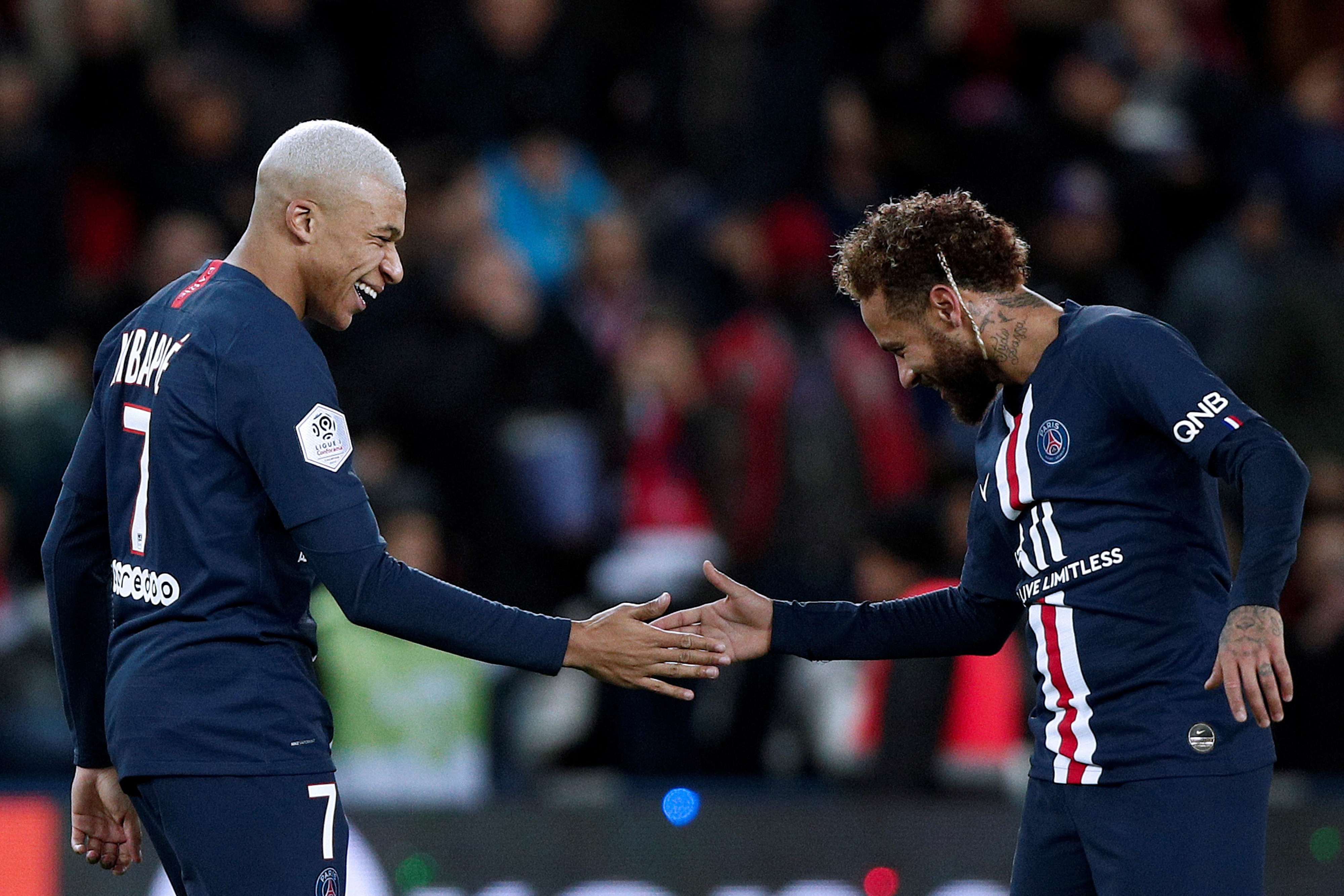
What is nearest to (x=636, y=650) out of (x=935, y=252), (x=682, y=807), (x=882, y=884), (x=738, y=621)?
(x=738, y=621)

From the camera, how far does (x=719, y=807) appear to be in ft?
21.8

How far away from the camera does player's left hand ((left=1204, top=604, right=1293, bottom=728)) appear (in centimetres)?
364

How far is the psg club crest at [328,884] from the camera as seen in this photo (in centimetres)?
372

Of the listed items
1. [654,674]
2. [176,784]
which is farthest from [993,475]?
[176,784]

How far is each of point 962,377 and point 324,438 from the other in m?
1.55

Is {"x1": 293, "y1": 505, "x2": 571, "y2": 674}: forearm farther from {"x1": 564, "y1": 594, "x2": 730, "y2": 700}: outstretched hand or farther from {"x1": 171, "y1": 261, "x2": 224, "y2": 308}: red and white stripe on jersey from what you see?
{"x1": 171, "y1": 261, "x2": 224, "y2": 308}: red and white stripe on jersey

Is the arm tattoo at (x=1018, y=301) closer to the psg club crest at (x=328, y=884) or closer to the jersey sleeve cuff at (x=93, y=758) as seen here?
the psg club crest at (x=328, y=884)

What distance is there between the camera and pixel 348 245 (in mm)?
3924

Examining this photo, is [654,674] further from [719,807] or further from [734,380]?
[734,380]

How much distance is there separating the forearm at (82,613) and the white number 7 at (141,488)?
28 centimetres

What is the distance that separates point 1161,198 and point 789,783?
15.2 feet

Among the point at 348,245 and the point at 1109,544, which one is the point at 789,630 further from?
the point at 348,245

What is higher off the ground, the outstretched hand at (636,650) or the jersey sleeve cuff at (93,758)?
the outstretched hand at (636,650)

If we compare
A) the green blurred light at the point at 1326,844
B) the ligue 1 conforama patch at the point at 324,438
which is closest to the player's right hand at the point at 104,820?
the ligue 1 conforama patch at the point at 324,438
